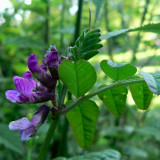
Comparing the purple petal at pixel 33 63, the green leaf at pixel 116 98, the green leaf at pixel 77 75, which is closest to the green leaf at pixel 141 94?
the green leaf at pixel 116 98

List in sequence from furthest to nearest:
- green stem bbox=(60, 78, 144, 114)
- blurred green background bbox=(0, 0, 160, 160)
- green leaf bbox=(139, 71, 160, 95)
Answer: blurred green background bbox=(0, 0, 160, 160)
green stem bbox=(60, 78, 144, 114)
green leaf bbox=(139, 71, 160, 95)

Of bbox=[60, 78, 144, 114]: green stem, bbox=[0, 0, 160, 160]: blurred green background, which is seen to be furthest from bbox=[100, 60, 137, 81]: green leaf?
bbox=[0, 0, 160, 160]: blurred green background

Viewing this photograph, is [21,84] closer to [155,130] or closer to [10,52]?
[155,130]

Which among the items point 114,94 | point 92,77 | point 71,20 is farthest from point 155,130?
point 71,20

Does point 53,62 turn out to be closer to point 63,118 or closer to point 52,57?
point 52,57

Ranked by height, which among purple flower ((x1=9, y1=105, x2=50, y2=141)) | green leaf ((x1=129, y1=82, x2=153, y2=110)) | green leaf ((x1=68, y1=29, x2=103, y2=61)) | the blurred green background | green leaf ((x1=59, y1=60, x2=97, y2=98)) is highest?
green leaf ((x1=68, y1=29, x2=103, y2=61))

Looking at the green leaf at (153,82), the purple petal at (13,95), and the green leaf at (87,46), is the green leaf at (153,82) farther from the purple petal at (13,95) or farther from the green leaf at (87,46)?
the purple petal at (13,95)

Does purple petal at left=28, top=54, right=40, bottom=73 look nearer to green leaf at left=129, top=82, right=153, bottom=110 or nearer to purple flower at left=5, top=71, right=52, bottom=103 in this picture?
purple flower at left=5, top=71, right=52, bottom=103

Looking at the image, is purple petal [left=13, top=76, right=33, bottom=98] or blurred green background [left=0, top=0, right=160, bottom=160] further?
blurred green background [left=0, top=0, right=160, bottom=160]

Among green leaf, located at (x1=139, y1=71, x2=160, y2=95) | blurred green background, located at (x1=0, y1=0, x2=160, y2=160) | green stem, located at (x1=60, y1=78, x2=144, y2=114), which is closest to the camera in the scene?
green leaf, located at (x1=139, y1=71, x2=160, y2=95)
